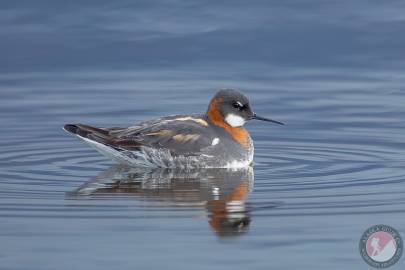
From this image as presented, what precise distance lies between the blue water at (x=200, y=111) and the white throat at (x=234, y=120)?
0.54m

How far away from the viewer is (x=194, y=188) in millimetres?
16141

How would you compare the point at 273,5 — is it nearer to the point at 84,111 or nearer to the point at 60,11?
the point at 60,11

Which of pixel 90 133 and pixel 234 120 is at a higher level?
pixel 234 120

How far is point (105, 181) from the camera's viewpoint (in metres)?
16.5

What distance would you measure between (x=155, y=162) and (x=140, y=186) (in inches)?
57.2

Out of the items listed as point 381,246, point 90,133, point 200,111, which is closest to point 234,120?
point 90,133

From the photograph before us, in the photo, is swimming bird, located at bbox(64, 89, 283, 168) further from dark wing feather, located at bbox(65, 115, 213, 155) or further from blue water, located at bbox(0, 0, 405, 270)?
blue water, located at bbox(0, 0, 405, 270)

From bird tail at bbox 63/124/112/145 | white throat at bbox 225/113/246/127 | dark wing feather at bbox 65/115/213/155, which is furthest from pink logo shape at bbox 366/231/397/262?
bird tail at bbox 63/124/112/145

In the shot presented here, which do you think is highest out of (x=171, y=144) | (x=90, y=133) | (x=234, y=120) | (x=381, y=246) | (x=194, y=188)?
(x=234, y=120)

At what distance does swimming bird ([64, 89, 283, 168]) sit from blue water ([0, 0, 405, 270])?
0.29 metres

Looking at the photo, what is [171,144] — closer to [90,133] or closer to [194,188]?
[90,133]

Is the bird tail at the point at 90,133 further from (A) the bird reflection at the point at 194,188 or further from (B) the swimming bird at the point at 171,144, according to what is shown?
(A) the bird reflection at the point at 194,188

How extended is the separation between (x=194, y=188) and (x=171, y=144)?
62.5 inches

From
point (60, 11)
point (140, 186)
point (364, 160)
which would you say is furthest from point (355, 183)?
point (60, 11)
